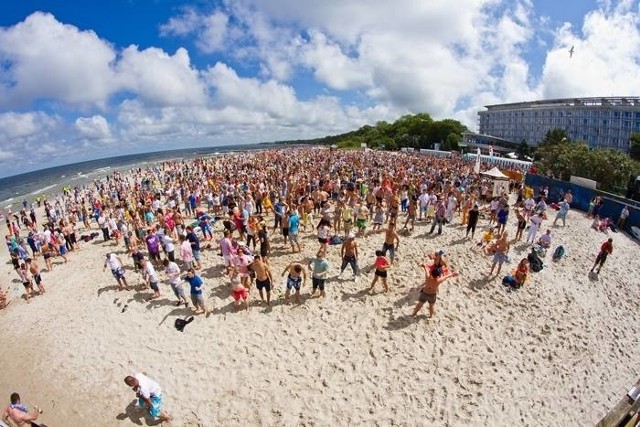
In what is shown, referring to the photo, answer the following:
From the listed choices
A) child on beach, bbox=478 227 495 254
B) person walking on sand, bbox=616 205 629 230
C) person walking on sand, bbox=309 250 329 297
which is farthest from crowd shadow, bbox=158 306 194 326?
person walking on sand, bbox=616 205 629 230

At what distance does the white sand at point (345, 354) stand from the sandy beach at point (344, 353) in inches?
1.0

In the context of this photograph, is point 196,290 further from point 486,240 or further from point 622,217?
point 622,217

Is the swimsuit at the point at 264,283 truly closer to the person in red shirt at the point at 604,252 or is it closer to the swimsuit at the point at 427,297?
the swimsuit at the point at 427,297

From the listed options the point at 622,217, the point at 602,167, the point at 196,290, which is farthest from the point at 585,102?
the point at 196,290

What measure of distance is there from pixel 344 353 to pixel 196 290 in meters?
3.51

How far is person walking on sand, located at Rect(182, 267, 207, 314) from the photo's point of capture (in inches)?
287

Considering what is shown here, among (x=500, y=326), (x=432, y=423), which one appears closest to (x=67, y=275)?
(x=432, y=423)

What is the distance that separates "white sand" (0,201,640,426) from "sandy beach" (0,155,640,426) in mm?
26

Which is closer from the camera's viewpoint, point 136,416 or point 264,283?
point 136,416

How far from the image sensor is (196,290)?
7.54m

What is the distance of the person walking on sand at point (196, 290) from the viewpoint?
7278mm

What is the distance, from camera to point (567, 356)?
707 centimetres

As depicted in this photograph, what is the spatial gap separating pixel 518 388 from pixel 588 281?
5655 millimetres

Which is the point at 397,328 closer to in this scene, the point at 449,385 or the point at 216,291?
the point at 449,385
